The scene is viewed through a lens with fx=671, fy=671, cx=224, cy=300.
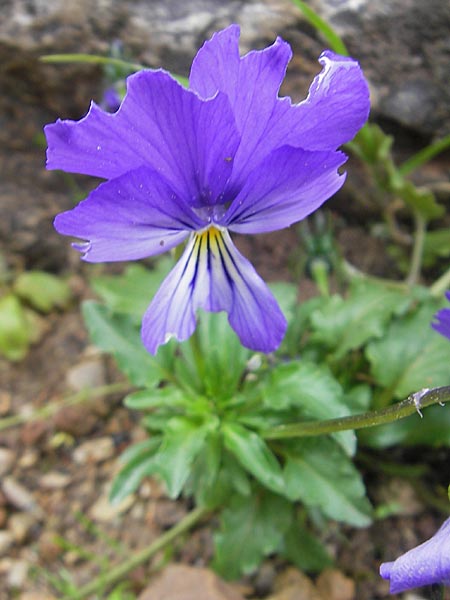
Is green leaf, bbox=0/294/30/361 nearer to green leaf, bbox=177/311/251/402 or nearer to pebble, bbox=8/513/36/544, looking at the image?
pebble, bbox=8/513/36/544

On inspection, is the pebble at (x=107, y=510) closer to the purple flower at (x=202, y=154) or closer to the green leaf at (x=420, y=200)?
the purple flower at (x=202, y=154)

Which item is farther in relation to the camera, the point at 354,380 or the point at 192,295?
the point at 354,380

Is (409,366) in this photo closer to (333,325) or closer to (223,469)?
(333,325)

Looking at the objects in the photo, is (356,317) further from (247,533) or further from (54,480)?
(54,480)

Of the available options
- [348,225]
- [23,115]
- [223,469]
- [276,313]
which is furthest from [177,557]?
[23,115]

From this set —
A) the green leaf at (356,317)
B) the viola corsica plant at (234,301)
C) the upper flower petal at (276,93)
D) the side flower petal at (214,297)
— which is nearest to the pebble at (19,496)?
the viola corsica plant at (234,301)

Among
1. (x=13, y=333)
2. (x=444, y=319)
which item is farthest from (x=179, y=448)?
(x=13, y=333)

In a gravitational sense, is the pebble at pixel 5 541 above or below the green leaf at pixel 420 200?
below
